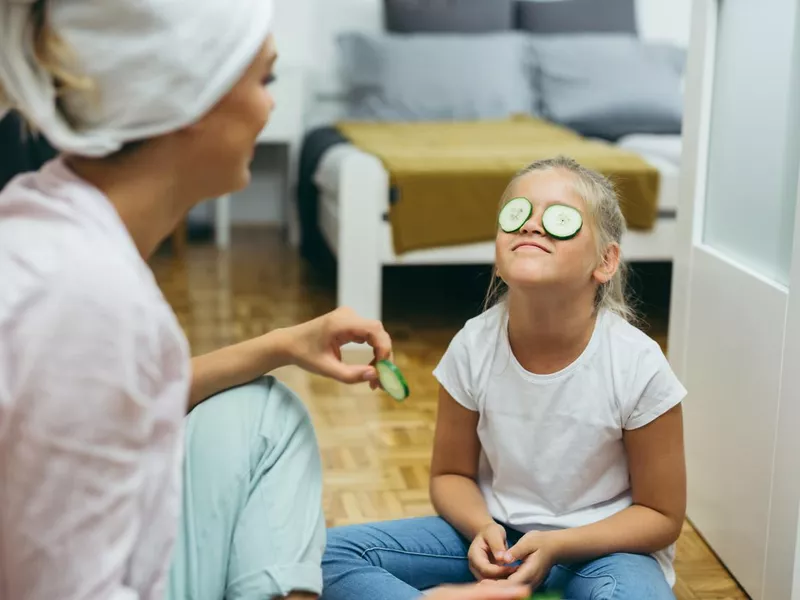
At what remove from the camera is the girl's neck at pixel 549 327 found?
131 cm

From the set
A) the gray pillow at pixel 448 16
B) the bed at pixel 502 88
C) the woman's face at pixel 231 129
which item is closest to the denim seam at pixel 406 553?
the woman's face at pixel 231 129

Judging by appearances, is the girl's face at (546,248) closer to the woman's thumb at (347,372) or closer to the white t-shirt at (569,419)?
the white t-shirt at (569,419)

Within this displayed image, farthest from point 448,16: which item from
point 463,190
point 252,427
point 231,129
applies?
point 231,129

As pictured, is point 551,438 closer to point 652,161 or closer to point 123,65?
point 123,65

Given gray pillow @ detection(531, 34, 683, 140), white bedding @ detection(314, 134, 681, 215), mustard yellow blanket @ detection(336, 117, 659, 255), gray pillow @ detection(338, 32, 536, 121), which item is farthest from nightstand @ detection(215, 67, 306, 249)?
mustard yellow blanket @ detection(336, 117, 659, 255)

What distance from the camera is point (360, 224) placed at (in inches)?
116

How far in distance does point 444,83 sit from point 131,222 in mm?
3362

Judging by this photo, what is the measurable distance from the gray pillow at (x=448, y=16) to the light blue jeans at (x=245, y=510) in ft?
10.9

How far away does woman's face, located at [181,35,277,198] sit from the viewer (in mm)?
817

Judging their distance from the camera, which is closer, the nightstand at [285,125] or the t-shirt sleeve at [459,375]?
the t-shirt sleeve at [459,375]

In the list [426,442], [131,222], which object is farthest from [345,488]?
[131,222]

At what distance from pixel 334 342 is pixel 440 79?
3.06 m

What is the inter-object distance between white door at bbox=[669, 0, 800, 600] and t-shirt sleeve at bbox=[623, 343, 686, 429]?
0.17 meters

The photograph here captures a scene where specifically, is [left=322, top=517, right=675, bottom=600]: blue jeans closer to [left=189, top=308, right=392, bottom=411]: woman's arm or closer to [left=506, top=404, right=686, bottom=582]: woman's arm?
[left=506, top=404, right=686, bottom=582]: woman's arm
